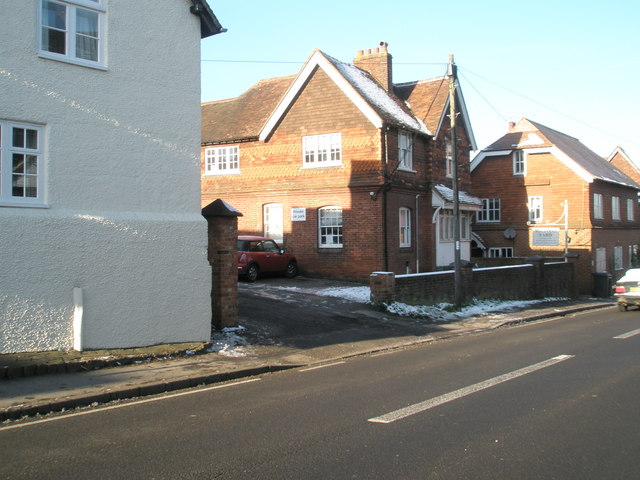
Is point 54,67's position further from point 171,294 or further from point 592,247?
point 592,247

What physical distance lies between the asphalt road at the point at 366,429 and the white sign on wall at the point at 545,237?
26001mm

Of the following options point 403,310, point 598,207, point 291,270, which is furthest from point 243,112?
point 598,207

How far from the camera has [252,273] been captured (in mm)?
21062

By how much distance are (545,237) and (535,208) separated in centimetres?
200

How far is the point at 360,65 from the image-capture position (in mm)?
28188

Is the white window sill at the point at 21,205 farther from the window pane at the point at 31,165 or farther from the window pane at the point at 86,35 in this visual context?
the window pane at the point at 86,35

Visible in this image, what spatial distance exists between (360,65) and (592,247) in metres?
17.0

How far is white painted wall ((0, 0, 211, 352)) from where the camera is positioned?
9812 millimetres

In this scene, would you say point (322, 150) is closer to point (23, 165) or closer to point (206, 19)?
point (206, 19)

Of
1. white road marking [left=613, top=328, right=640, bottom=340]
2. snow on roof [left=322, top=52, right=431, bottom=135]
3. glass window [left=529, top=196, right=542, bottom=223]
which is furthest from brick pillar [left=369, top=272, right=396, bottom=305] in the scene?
glass window [left=529, top=196, right=542, bottom=223]

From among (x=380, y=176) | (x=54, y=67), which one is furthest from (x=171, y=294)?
(x=380, y=176)

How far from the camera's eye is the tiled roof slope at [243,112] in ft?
86.4

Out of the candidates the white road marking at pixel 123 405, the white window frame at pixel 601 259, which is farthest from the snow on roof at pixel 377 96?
the white road marking at pixel 123 405

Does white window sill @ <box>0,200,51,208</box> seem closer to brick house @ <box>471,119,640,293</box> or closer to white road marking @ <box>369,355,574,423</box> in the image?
white road marking @ <box>369,355,574,423</box>
